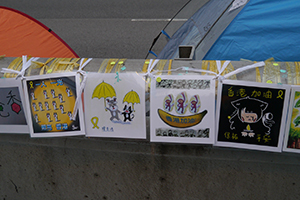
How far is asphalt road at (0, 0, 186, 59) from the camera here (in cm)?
617

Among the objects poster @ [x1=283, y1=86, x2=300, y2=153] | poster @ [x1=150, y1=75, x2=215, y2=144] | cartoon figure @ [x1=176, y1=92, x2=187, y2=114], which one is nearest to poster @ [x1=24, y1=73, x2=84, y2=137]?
poster @ [x1=150, y1=75, x2=215, y2=144]

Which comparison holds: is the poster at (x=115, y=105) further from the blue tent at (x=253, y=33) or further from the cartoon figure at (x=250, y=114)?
the blue tent at (x=253, y=33)

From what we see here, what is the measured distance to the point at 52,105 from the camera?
1.93 meters

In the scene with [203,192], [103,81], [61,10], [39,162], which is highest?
[61,10]

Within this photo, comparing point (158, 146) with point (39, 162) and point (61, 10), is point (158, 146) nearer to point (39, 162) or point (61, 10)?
point (39, 162)

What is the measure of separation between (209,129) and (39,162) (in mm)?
1268

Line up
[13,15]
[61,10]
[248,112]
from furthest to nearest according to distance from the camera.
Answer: [61,10] → [13,15] → [248,112]

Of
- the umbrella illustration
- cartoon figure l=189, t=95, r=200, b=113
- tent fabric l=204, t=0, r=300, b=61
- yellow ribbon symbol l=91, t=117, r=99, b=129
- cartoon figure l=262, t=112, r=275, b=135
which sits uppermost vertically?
tent fabric l=204, t=0, r=300, b=61

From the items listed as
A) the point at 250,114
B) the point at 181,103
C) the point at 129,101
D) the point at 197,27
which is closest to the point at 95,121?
the point at 129,101

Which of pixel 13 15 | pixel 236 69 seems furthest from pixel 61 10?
pixel 236 69

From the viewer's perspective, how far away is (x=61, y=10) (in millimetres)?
8258

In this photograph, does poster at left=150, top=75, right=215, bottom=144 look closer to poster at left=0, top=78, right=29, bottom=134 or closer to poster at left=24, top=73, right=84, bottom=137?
poster at left=24, top=73, right=84, bottom=137

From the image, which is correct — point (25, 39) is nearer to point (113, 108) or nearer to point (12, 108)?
point (12, 108)

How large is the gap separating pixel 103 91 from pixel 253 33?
1482mm
